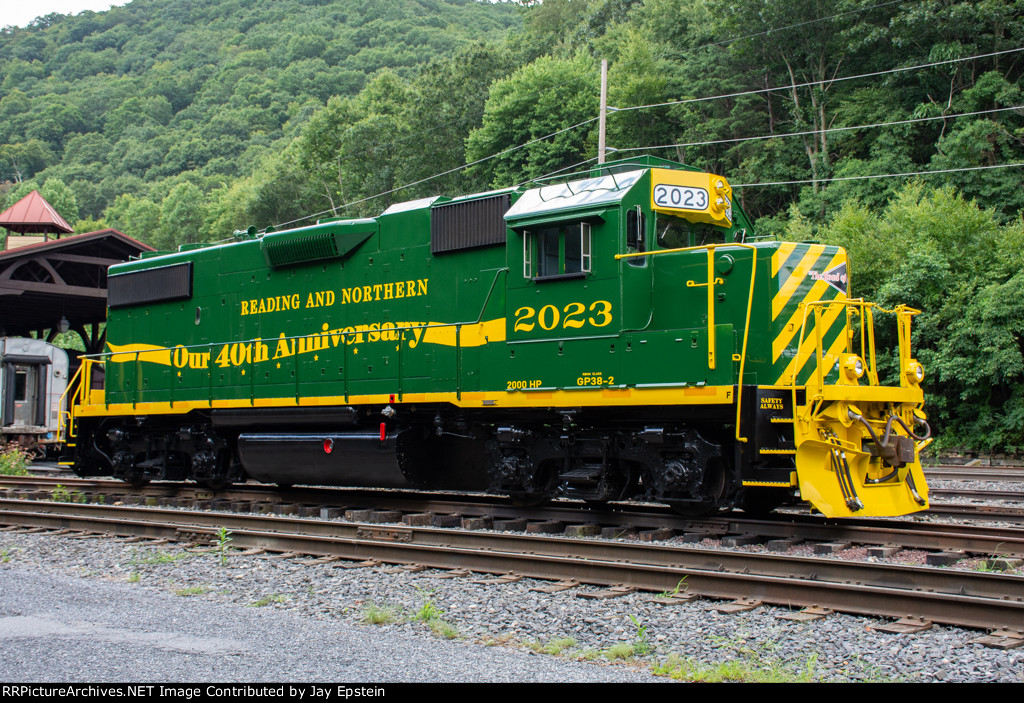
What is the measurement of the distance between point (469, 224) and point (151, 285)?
19.5ft

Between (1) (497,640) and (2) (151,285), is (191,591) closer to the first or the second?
(1) (497,640)

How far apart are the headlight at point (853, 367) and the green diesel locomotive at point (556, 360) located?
0.08 ft

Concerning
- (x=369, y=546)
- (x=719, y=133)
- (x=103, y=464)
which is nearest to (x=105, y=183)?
(x=719, y=133)

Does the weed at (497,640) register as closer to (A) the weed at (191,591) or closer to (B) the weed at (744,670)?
Result: (B) the weed at (744,670)

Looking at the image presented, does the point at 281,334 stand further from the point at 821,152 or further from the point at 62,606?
the point at 821,152

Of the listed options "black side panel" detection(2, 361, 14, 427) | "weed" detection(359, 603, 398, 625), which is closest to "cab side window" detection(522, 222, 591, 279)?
"weed" detection(359, 603, 398, 625)

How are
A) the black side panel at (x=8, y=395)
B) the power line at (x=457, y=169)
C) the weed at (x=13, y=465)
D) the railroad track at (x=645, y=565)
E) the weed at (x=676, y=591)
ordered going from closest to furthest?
the railroad track at (x=645, y=565)
the weed at (x=676, y=591)
the weed at (x=13, y=465)
the black side panel at (x=8, y=395)
the power line at (x=457, y=169)

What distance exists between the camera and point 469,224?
980cm

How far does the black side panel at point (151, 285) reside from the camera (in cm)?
1273

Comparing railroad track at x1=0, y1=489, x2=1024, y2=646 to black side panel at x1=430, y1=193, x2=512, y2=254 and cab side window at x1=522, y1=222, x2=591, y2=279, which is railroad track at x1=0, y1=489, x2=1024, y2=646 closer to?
cab side window at x1=522, y1=222, x2=591, y2=279

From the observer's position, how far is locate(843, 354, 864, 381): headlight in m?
7.69

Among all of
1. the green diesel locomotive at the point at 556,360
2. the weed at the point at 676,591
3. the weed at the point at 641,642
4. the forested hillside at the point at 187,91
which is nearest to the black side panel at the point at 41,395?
the green diesel locomotive at the point at 556,360

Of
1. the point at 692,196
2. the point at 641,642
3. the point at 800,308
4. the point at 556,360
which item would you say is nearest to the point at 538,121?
the point at 692,196

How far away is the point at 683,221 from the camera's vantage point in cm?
888
